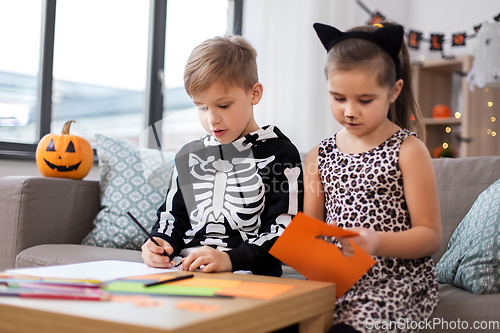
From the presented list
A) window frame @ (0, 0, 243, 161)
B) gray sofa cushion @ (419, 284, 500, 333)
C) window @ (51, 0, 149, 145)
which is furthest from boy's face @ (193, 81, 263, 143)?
window @ (51, 0, 149, 145)

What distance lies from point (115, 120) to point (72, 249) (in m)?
1.53

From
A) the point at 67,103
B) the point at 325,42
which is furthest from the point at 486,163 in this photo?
the point at 67,103

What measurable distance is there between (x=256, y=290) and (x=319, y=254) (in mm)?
143

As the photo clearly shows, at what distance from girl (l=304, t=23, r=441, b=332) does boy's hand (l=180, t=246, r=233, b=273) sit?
0.23 m

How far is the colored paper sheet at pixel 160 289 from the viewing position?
67 centimetres

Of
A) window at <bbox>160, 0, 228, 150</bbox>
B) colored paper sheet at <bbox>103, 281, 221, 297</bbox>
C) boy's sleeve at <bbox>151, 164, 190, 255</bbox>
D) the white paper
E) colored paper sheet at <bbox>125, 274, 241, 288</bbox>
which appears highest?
window at <bbox>160, 0, 228, 150</bbox>

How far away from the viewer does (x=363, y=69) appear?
93 centimetres

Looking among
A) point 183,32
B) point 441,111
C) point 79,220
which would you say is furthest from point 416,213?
point 441,111

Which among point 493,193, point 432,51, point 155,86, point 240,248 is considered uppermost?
point 432,51

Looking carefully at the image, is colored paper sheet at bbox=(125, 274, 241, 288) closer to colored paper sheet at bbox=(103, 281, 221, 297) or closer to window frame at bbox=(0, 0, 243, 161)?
colored paper sheet at bbox=(103, 281, 221, 297)

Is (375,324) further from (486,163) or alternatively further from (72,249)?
(72,249)

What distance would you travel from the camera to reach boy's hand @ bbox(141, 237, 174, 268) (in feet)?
3.18

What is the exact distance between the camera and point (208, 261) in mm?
916

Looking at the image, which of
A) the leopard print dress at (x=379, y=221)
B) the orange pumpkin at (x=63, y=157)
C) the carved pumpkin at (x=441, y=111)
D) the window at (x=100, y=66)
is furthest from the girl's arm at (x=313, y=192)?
the carved pumpkin at (x=441, y=111)
